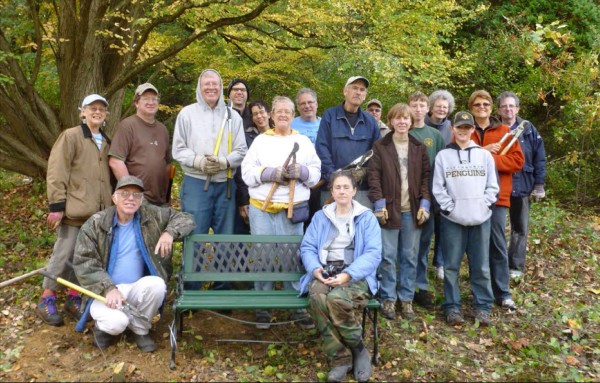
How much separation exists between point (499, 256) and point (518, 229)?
2.84ft

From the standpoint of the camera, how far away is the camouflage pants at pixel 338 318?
13.9ft

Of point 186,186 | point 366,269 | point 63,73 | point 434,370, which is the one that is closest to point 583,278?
point 434,370

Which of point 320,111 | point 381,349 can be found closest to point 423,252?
point 381,349

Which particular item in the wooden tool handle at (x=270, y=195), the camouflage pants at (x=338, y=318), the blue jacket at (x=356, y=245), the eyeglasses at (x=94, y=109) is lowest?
the camouflage pants at (x=338, y=318)

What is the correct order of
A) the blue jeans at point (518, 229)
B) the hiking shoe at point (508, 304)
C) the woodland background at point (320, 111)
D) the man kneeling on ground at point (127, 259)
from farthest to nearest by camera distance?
the blue jeans at point (518, 229)
the hiking shoe at point (508, 304)
the woodland background at point (320, 111)
the man kneeling on ground at point (127, 259)

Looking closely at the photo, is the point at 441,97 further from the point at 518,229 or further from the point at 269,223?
the point at 269,223

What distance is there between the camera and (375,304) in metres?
4.48

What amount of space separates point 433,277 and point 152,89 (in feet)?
13.0

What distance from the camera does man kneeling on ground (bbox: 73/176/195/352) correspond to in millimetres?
4473

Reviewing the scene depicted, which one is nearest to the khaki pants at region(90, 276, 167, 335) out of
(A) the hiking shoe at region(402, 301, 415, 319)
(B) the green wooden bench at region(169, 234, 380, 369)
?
(B) the green wooden bench at region(169, 234, 380, 369)

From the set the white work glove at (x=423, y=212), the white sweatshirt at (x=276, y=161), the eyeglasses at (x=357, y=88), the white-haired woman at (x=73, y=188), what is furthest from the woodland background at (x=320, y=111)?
the eyeglasses at (x=357, y=88)

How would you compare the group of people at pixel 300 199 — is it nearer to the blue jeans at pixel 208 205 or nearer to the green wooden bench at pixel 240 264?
the blue jeans at pixel 208 205

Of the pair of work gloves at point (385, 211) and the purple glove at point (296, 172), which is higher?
the purple glove at point (296, 172)

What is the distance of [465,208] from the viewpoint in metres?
5.16
